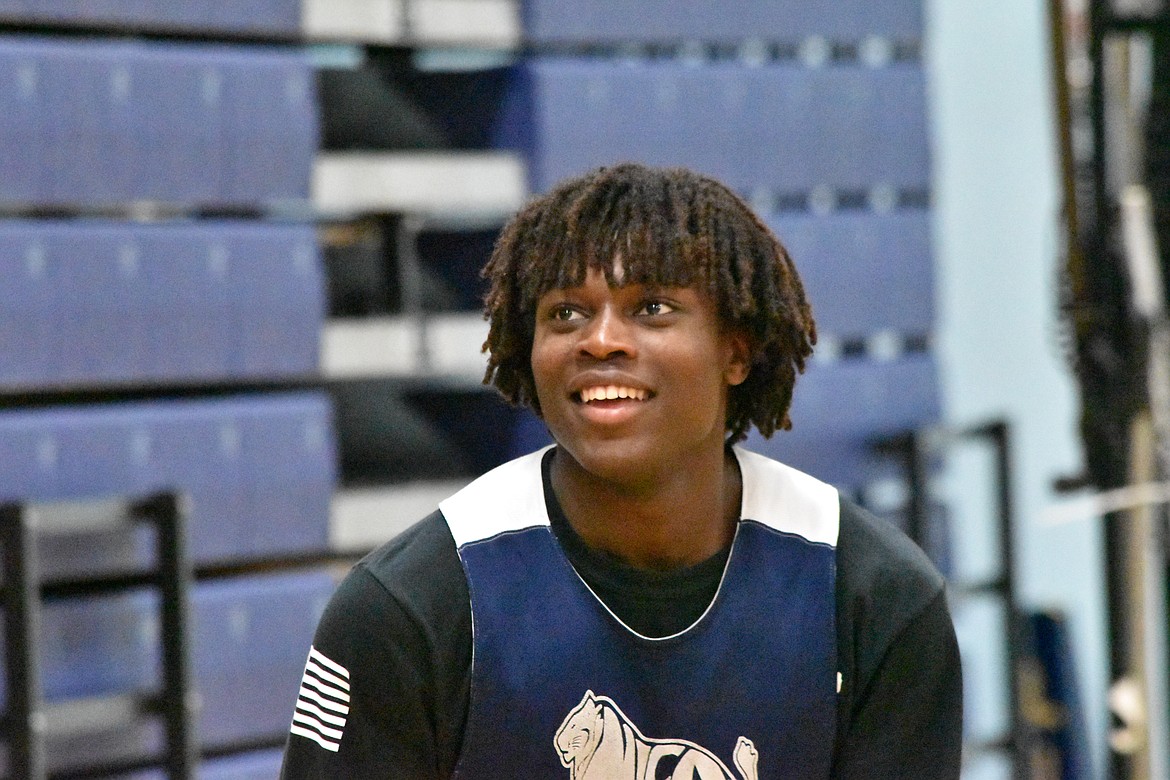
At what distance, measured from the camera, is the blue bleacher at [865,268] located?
4172 millimetres

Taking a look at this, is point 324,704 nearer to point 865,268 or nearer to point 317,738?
point 317,738

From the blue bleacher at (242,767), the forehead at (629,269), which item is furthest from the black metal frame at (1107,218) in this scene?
the forehead at (629,269)

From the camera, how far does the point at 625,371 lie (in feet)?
4.91

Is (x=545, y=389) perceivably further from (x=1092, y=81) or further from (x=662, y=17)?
(x=662, y=17)

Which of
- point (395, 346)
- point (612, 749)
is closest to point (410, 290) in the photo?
point (395, 346)

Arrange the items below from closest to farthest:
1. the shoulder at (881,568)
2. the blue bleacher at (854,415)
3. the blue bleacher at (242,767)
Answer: the shoulder at (881,568), the blue bleacher at (242,767), the blue bleacher at (854,415)

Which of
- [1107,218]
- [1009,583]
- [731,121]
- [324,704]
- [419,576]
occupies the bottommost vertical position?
[1009,583]

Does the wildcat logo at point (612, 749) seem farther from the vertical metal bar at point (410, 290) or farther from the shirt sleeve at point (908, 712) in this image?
the vertical metal bar at point (410, 290)

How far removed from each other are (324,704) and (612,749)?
0.85 ft

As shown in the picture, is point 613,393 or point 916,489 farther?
point 916,489

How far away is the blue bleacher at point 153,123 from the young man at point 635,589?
1.97 m

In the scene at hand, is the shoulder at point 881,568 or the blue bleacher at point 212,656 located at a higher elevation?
the shoulder at point 881,568

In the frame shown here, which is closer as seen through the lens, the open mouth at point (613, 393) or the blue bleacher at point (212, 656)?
the open mouth at point (613, 393)

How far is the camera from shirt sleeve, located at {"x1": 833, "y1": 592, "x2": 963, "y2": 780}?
62.0 inches
